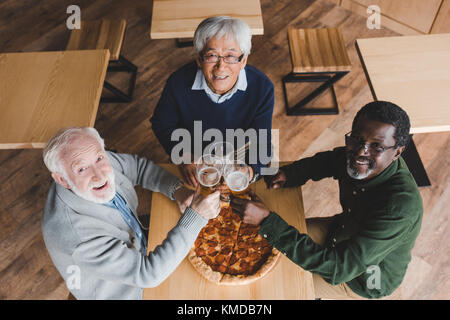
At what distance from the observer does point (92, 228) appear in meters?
1.45

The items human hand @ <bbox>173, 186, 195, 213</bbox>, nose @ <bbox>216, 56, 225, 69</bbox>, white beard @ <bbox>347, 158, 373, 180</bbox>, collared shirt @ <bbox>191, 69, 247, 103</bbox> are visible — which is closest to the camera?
white beard @ <bbox>347, 158, 373, 180</bbox>

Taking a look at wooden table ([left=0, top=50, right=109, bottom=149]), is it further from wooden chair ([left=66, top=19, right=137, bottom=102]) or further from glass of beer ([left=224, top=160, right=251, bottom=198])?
glass of beer ([left=224, top=160, right=251, bottom=198])

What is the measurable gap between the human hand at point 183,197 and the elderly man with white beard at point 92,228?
0.49 ft

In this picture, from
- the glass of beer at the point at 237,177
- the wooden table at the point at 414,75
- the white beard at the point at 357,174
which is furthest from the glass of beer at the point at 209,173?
the wooden table at the point at 414,75

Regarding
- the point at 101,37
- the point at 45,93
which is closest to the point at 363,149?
the point at 45,93

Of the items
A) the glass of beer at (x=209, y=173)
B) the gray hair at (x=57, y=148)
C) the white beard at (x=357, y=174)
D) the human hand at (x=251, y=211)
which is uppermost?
the gray hair at (x=57, y=148)

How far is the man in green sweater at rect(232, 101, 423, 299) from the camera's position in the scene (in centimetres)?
139

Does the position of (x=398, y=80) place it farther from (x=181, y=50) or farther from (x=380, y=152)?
(x=181, y=50)

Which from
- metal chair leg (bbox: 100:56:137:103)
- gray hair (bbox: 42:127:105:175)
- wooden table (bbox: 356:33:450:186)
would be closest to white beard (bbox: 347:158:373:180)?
wooden table (bbox: 356:33:450:186)

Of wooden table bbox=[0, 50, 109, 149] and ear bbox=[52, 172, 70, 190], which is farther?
wooden table bbox=[0, 50, 109, 149]

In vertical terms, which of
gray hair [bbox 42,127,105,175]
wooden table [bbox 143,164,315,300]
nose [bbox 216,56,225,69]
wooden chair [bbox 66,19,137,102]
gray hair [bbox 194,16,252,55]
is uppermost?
gray hair [bbox 194,16,252,55]

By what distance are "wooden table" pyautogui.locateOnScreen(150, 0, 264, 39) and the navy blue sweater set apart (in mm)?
559

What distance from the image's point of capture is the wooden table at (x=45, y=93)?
1.98 metres

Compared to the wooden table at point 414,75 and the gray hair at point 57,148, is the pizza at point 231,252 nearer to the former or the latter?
the gray hair at point 57,148
